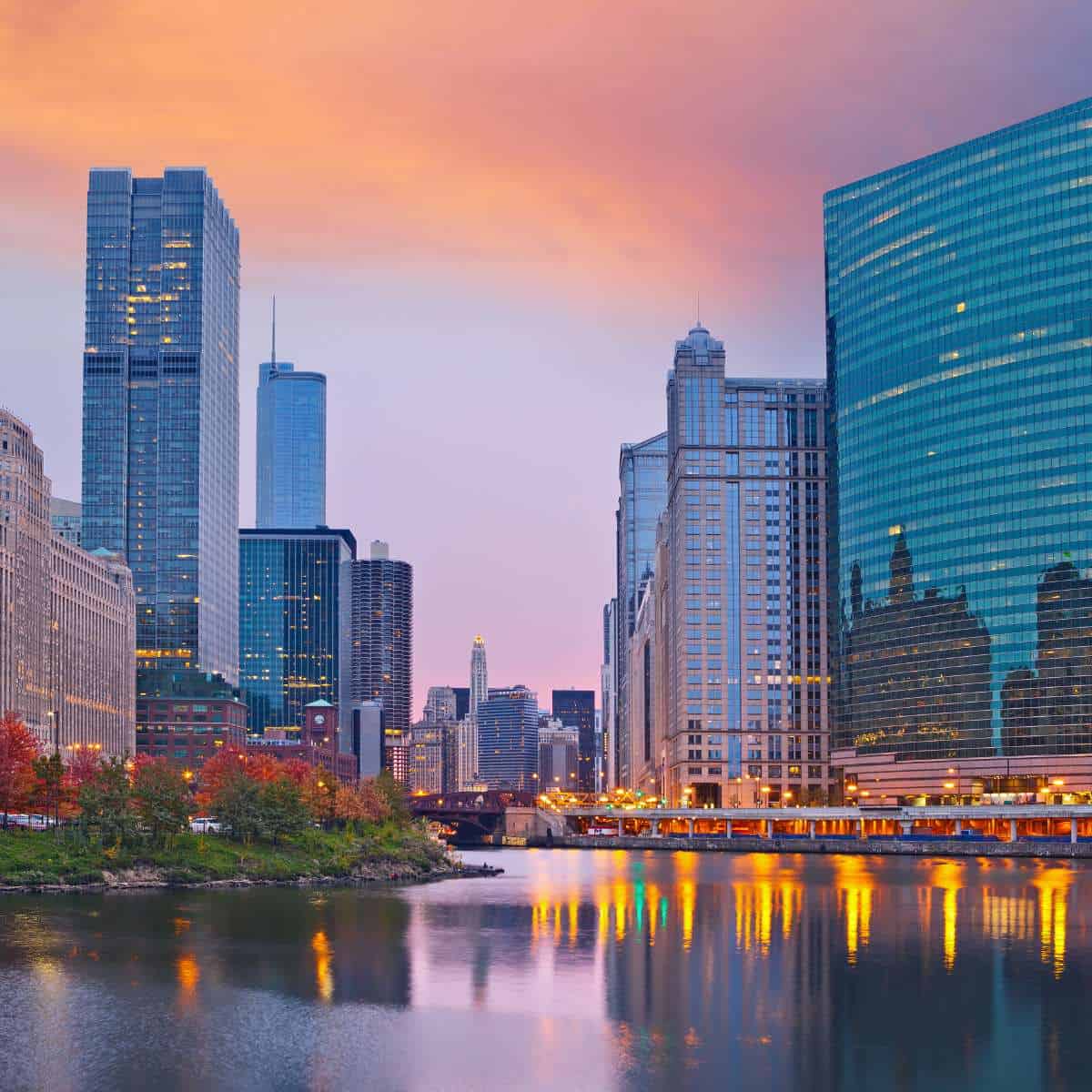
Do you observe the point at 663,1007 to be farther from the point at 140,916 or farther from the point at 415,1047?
the point at 140,916

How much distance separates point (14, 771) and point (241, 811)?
24.3 meters

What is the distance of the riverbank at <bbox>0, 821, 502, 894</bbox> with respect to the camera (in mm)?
139625

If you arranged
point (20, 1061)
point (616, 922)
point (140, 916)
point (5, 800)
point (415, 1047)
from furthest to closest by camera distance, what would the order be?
point (5, 800) < point (616, 922) < point (140, 916) < point (415, 1047) < point (20, 1061)

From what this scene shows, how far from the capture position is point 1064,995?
83188mm

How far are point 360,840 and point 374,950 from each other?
92934 millimetres

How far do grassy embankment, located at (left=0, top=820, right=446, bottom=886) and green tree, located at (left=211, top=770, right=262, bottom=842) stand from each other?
1.64 m

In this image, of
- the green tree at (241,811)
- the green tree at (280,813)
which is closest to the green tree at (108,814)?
the green tree at (241,811)

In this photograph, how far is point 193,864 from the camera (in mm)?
154250

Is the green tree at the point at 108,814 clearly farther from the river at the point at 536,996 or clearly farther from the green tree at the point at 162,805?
the river at the point at 536,996

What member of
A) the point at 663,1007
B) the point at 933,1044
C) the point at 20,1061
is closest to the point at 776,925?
the point at 663,1007

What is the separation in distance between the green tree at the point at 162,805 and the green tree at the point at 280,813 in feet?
43.4

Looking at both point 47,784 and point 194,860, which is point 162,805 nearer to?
point 194,860

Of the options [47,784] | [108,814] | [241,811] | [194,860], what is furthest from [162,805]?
[47,784]

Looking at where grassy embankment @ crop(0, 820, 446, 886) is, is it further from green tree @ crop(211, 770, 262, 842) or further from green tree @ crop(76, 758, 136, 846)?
green tree @ crop(76, 758, 136, 846)
